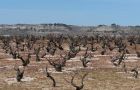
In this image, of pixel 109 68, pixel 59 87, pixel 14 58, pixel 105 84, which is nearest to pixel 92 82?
pixel 105 84

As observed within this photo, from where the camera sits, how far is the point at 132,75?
5119 cm

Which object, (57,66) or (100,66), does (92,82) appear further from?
(100,66)

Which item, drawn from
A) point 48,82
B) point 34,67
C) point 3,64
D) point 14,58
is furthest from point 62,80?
point 14,58

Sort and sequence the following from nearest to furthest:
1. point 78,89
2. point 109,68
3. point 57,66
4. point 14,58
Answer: point 78,89 < point 57,66 < point 109,68 < point 14,58

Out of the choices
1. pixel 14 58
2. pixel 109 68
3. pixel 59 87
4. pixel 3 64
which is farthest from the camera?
pixel 14 58

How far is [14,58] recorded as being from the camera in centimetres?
7288

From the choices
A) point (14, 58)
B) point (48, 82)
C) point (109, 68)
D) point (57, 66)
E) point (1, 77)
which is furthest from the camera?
point (14, 58)

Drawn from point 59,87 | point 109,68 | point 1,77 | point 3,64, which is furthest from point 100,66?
point 59,87

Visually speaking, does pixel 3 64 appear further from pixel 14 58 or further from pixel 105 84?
pixel 105 84

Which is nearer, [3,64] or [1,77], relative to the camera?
[1,77]

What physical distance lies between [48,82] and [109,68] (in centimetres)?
1629

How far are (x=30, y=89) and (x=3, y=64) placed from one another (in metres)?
25.0

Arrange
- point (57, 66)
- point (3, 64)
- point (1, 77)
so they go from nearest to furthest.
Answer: point (1, 77) → point (57, 66) → point (3, 64)

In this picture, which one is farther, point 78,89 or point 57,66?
point 57,66
